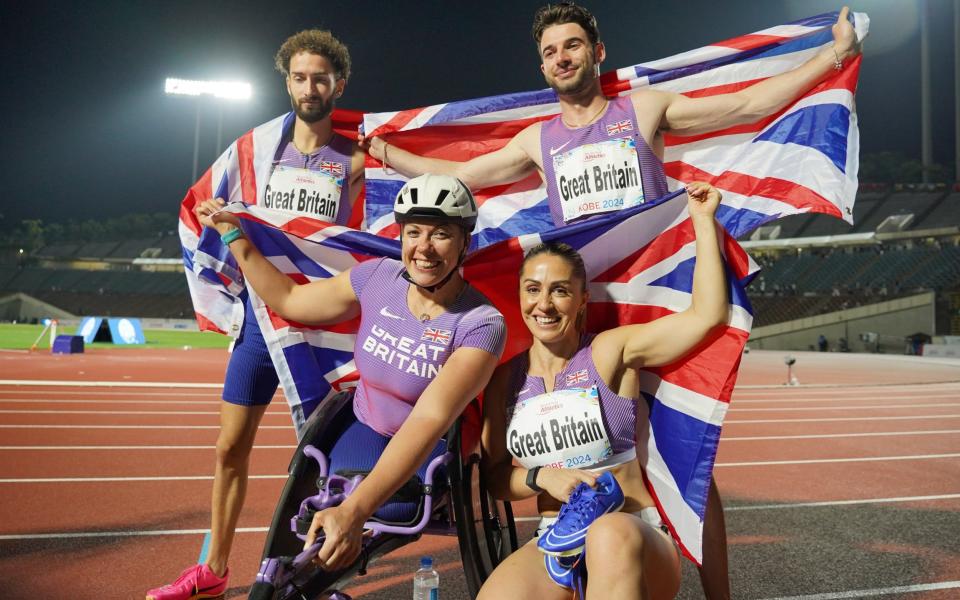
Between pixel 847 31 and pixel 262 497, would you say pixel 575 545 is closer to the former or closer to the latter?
pixel 847 31

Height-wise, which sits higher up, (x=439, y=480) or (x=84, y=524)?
(x=439, y=480)

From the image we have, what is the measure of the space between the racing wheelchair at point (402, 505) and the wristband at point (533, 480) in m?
0.19

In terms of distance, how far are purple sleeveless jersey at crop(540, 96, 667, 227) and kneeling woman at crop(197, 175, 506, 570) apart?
0.78m

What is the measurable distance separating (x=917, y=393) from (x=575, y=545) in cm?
1566

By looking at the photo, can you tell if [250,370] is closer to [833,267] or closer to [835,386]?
[835,386]

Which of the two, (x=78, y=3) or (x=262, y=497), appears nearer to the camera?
(x=262, y=497)

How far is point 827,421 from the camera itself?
1066 centimetres

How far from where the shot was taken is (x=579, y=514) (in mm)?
2160

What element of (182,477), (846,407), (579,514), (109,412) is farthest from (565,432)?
(846,407)

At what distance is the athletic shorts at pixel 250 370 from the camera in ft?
11.2

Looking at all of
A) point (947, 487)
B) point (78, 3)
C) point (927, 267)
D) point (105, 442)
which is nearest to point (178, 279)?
point (78, 3)

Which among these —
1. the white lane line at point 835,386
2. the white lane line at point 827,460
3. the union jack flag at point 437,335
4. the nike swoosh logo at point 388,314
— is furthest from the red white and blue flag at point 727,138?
the white lane line at point 835,386

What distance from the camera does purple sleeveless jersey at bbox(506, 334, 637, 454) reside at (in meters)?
2.56

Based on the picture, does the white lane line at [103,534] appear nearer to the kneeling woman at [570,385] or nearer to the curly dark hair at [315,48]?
the kneeling woman at [570,385]
